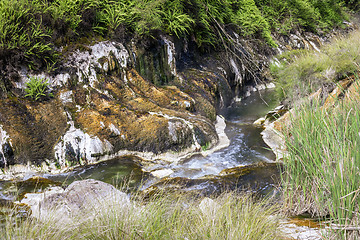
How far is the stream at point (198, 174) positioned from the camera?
175 inches

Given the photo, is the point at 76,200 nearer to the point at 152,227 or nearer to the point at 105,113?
the point at 152,227

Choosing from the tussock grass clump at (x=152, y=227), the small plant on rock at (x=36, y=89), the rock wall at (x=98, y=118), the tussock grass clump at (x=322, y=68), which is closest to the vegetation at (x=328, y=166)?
the tussock grass clump at (x=152, y=227)

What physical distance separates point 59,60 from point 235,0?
855 cm

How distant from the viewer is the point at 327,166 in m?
2.39

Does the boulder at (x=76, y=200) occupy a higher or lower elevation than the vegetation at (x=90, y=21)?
lower

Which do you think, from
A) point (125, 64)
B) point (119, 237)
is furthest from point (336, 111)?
point (125, 64)

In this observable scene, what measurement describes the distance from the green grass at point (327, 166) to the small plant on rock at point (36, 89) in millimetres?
4981

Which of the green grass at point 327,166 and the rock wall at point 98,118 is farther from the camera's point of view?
the rock wall at point 98,118

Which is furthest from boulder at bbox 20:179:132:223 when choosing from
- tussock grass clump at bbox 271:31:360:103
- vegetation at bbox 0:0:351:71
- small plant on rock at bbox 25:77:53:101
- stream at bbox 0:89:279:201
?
tussock grass clump at bbox 271:31:360:103

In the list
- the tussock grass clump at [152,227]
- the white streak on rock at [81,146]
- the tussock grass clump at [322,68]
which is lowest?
the tussock grass clump at [152,227]

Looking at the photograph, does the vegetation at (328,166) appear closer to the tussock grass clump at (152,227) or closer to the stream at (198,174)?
the tussock grass clump at (152,227)

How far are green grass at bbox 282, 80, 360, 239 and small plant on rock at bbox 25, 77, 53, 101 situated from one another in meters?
4.98

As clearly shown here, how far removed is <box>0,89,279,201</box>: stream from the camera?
175 inches

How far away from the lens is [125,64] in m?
7.06
